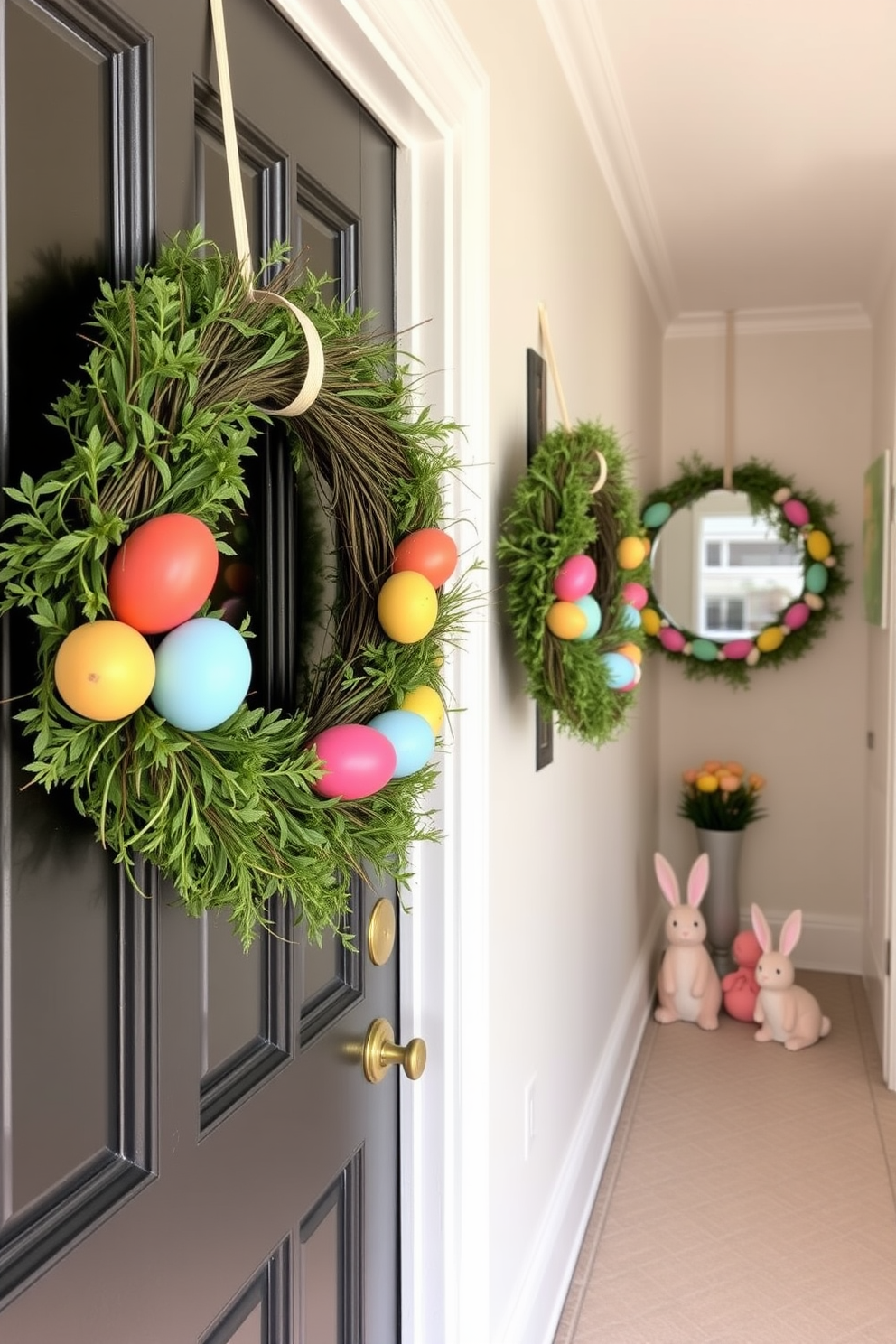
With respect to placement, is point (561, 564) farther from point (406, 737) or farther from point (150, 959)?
point (150, 959)

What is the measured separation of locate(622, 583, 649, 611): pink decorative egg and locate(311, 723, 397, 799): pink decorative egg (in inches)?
43.1

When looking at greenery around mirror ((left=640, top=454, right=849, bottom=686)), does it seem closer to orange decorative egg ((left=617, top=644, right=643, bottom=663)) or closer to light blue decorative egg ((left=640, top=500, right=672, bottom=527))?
light blue decorative egg ((left=640, top=500, right=672, bottom=527))

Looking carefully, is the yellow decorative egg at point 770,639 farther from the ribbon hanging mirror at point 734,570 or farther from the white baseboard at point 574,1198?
the white baseboard at point 574,1198

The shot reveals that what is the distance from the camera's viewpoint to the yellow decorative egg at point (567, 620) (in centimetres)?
164

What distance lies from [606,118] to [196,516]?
7.24 ft

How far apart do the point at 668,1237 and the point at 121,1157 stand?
2025 mm

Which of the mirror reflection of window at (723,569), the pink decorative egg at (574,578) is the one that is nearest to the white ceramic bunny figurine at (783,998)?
the mirror reflection of window at (723,569)

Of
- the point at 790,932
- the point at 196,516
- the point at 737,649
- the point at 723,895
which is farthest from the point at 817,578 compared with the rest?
the point at 196,516

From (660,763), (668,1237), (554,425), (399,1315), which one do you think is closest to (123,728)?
(399,1315)

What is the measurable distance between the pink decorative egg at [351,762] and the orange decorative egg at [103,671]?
0.22 meters

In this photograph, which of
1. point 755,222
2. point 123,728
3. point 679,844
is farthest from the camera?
point 679,844

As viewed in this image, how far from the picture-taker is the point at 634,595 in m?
1.91

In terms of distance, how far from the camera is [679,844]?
448cm

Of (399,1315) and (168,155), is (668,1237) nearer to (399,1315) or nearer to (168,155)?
(399,1315)
